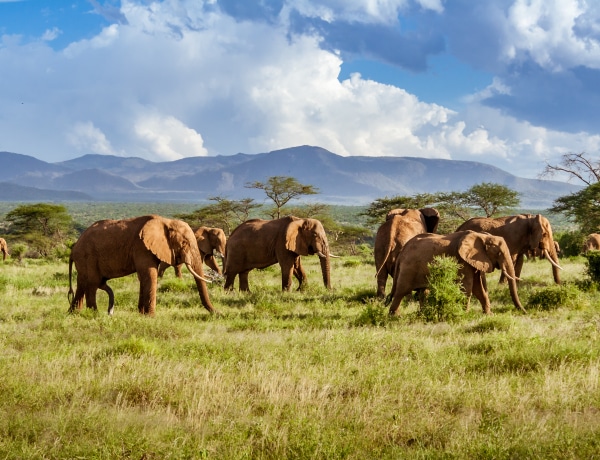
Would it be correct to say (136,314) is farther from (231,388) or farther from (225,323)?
(231,388)

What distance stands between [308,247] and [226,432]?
11.6m

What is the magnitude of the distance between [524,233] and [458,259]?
6.82 m

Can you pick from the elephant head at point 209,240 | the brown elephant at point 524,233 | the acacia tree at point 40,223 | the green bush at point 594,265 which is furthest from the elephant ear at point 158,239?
the acacia tree at point 40,223

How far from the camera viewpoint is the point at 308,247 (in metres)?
16.5

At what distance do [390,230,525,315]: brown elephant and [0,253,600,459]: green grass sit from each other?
787 millimetres

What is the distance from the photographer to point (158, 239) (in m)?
11.8

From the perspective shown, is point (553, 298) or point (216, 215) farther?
point (216, 215)

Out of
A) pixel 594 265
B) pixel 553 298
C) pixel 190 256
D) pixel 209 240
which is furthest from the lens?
pixel 209 240

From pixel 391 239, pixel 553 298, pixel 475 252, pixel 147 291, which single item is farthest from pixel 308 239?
pixel 553 298

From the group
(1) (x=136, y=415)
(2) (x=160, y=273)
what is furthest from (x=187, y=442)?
(2) (x=160, y=273)

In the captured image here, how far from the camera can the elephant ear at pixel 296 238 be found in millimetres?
16156

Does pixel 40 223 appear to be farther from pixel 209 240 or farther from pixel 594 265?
pixel 594 265

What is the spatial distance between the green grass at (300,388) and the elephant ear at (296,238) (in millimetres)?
5166

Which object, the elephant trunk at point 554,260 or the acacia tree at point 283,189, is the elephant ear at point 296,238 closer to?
the elephant trunk at point 554,260
